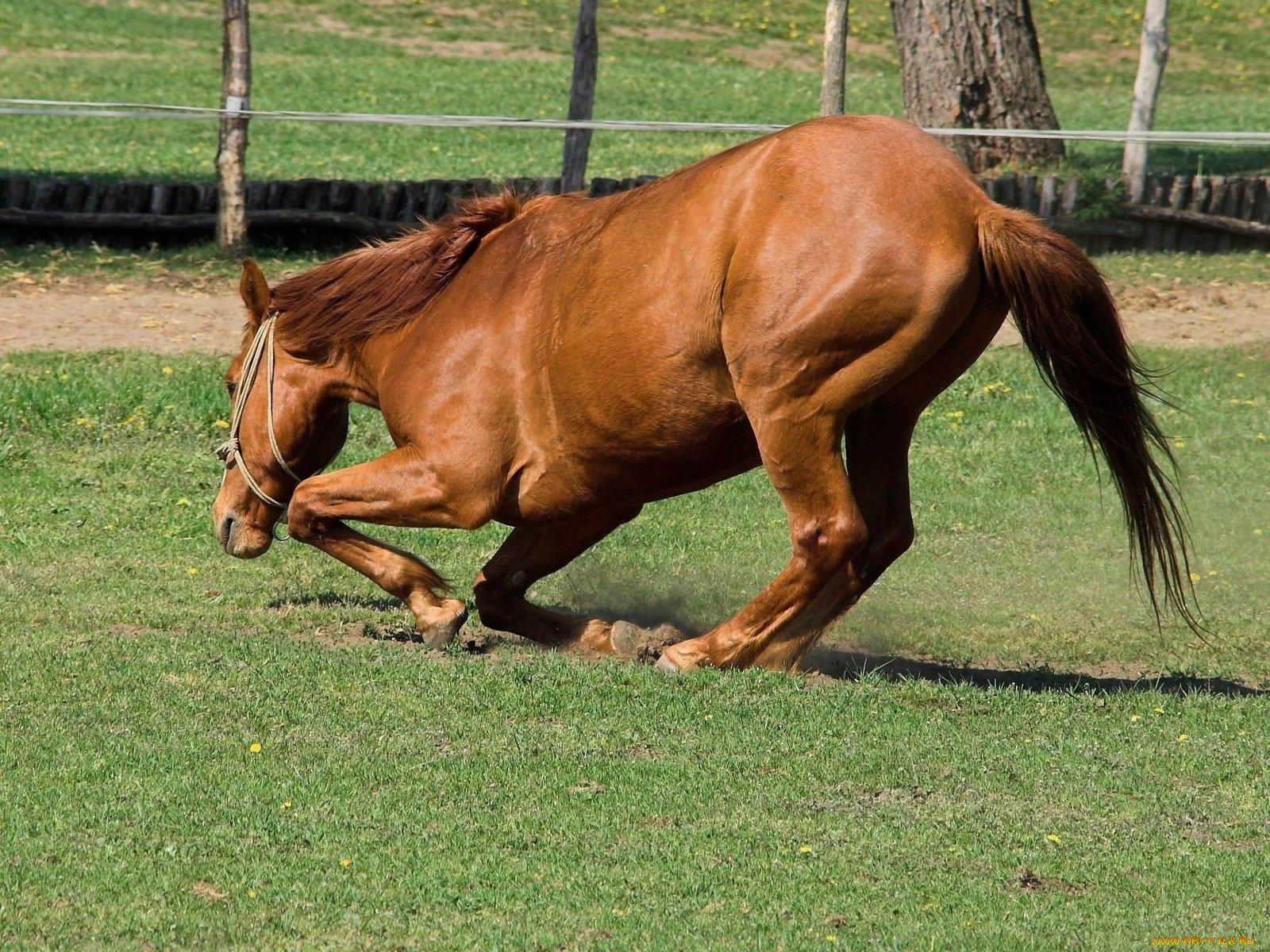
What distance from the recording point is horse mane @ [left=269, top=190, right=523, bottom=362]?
6.24 meters

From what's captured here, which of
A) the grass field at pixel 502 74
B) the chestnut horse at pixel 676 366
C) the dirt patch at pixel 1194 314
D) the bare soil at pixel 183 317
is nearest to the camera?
the chestnut horse at pixel 676 366

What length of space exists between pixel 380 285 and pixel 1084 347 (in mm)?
2767

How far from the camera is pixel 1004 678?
6.33 meters

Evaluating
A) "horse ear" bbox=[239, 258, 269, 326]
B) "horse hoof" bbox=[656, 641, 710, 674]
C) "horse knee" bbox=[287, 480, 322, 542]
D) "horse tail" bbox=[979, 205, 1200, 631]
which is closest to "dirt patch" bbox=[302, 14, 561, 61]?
"horse ear" bbox=[239, 258, 269, 326]

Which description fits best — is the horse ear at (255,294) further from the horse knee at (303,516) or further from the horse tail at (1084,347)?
the horse tail at (1084,347)

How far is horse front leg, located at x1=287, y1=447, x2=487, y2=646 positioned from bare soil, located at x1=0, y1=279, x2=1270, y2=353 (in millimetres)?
5393

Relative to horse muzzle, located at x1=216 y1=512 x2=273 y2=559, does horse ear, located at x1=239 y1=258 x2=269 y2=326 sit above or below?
above

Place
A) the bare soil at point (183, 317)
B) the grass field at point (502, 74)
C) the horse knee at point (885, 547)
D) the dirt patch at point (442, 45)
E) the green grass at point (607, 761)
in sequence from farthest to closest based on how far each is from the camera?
the dirt patch at point (442, 45) → the grass field at point (502, 74) → the bare soil at point (183, 317) → the horse knee at point (885, 547) → the green grass at point (607, 761)

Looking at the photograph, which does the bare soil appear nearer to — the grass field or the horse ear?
the grass field

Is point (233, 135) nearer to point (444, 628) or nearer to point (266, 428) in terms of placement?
point (266, 428)

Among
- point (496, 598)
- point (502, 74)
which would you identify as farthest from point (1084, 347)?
point (502, 74)

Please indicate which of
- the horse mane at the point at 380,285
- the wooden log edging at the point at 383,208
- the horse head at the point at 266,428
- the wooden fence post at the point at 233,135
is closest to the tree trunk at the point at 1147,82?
the wooden log edging at the point at 383,208

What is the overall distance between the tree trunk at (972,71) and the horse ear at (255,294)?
11.1 meters

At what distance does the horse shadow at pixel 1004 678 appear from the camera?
605 cm
